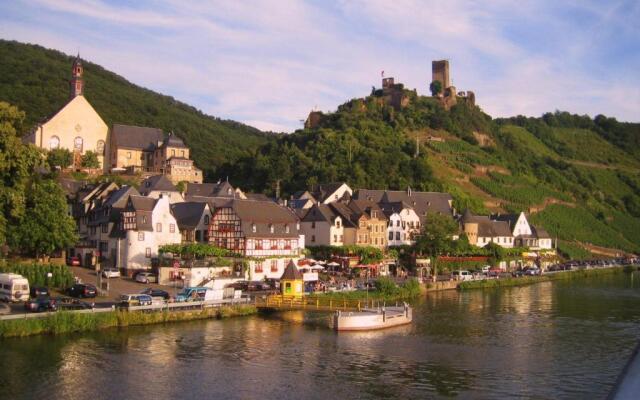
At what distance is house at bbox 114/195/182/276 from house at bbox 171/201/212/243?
130 inches

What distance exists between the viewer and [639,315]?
1938 inches

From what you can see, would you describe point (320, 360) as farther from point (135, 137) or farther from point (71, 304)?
point (135, 137)

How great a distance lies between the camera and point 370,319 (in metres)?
40.1

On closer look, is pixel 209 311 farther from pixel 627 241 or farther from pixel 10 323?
pixel 627 241

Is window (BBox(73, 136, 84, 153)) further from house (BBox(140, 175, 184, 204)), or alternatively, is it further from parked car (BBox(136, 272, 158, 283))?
parked car (BBox(136, 272, 158, 283))

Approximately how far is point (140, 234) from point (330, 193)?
33941mm

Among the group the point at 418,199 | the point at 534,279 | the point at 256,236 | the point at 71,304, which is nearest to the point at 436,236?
the point at 534,279

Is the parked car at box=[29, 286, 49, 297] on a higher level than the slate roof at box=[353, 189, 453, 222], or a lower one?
lower

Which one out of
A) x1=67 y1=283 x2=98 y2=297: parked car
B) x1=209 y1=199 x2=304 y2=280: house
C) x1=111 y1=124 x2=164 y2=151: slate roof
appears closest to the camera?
x1=67 y1=283 x2=98 y2=297: parked car

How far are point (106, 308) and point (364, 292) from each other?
20.9 meters

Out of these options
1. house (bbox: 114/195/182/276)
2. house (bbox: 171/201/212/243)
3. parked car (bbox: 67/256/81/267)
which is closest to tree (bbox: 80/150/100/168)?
house (bbox: 171/201/212/243)

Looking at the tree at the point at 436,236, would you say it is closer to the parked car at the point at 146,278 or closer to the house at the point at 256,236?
the house at the point at 256,236

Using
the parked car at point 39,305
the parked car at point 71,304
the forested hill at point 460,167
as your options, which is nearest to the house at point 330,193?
the forested hill at point 460,167

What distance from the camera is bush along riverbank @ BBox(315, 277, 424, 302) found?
1961 inches
